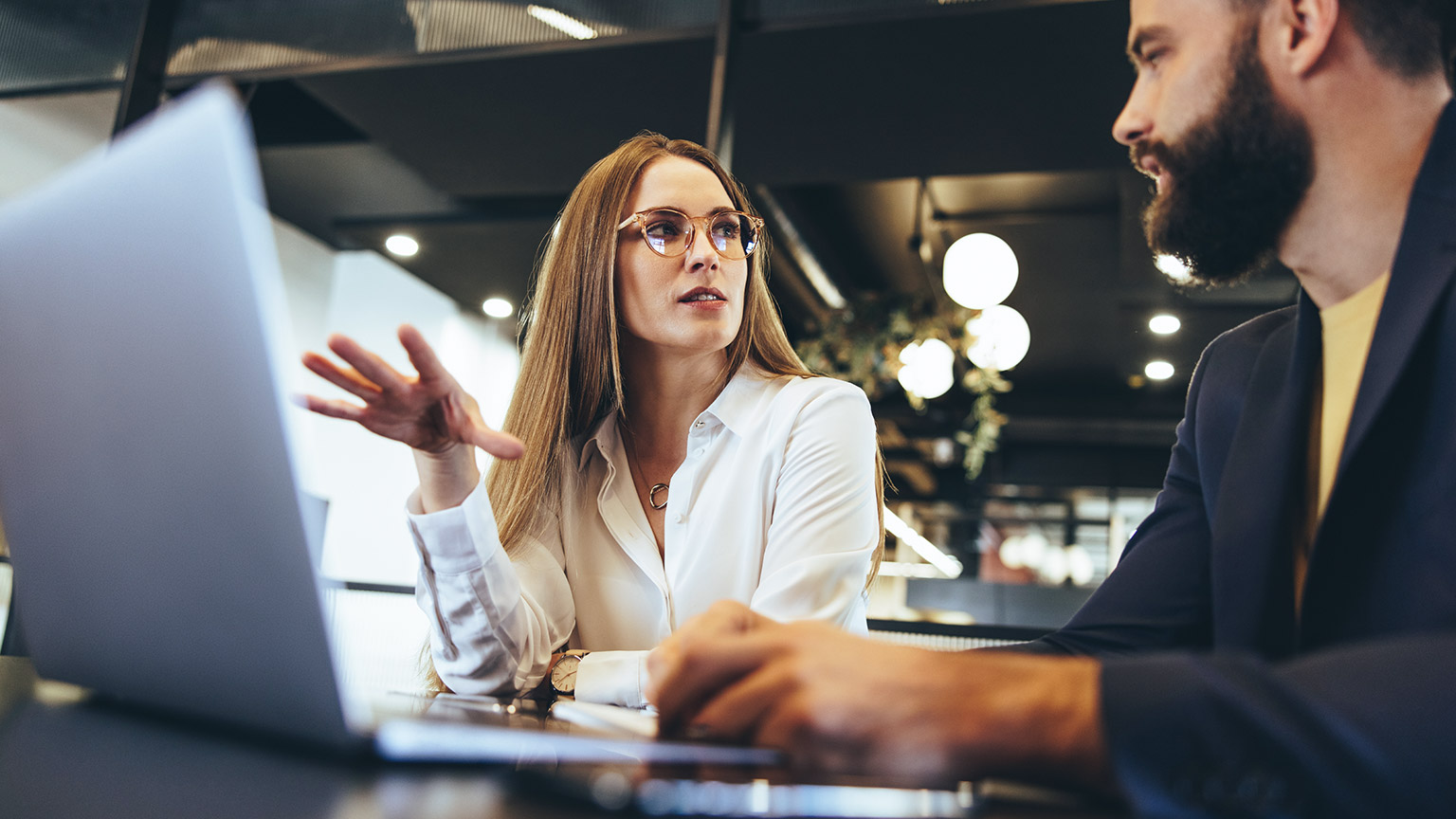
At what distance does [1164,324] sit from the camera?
6.46 m

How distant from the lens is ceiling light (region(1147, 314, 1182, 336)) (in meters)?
6.30

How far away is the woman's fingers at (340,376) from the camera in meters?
0.78

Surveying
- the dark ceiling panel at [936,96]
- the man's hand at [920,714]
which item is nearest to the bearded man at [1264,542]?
the man's hand at [920,714]

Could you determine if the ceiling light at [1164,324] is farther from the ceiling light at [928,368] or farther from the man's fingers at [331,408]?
the man's fingers at [331,408]

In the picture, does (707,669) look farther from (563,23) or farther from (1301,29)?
(563,23)

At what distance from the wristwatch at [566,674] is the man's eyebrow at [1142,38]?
1038mm

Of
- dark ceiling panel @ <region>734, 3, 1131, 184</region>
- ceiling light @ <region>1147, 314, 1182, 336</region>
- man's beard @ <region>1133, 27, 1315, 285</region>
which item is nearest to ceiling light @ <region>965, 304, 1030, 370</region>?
dark ceiling panel @ <region>734, 3, 1131, 184</region>

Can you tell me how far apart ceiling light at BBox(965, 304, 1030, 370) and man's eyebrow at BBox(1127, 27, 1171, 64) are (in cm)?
432

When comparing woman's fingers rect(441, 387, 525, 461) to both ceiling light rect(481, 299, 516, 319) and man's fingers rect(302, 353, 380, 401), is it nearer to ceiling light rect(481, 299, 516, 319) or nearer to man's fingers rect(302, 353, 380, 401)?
man's fingers rect(302, 353, 380, 401)

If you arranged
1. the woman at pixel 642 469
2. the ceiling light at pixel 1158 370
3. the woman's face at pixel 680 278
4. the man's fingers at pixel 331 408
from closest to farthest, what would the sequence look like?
the man's fingers at pixel 331 408
the woman at pixel 642 469
the woman's face at pixel 680 278
the ceiling light at pixel 1158 370

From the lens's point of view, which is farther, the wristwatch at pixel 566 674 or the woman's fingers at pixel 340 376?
the wristwatch at pixel 566 674

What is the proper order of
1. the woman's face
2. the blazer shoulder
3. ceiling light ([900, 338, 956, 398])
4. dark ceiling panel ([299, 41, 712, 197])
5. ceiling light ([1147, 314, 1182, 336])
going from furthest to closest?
ceiling light ([1147, 314, 1182, 336]), ceiling light ([900, 338, 956, 398]), dark ceiling panel ([299, 41, 712, 197]), the woman's face, the blazer shoulder

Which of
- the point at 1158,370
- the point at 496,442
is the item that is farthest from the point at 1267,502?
the point at 1158,370

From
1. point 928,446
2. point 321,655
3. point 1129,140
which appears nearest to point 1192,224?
point 1129,140
